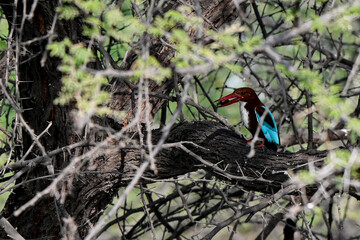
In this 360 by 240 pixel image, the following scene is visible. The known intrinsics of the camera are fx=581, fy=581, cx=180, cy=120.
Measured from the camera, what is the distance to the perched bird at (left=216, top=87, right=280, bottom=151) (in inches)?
155

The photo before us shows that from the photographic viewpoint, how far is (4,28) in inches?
221

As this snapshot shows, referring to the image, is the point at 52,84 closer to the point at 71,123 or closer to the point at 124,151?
the point at 71,123

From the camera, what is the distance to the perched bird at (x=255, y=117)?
3934 mm

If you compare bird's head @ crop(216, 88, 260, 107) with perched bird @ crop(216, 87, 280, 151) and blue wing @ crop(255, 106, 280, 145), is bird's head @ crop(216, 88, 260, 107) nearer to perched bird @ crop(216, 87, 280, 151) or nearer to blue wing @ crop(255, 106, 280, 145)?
perched bird @ crop(216, 87, 280, 151)

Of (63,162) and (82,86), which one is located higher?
(82,86)

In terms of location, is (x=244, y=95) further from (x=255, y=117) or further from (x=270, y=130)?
(x=270, y=130)

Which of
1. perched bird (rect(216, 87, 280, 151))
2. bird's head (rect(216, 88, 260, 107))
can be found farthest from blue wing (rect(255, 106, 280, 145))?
bird's head (rect(216, 88, 260, 107))

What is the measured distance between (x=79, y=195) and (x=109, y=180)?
216 millimetres

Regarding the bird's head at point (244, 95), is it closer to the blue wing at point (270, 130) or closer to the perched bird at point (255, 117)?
the perched bird at point (255, 117)

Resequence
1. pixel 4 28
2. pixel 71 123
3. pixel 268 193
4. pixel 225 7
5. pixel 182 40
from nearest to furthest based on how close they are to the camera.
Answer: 1. pixel 182 40
2. pixel 268 193
3. pixel 71 123
4. pixel 225 7
5. pixel 4 28

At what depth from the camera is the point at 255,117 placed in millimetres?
4078

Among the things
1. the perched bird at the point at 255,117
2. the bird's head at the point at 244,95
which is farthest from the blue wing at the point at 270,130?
the bird's head at the point at 244,95

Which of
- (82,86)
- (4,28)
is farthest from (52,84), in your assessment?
(4,28)

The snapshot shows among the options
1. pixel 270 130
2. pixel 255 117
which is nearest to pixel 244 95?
pixel 255 117
